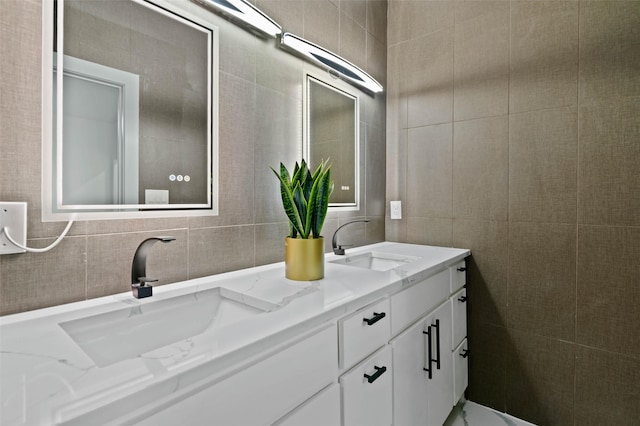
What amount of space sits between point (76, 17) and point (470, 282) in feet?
6.61

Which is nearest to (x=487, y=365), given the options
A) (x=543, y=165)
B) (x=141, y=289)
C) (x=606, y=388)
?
(x=606, y=388)

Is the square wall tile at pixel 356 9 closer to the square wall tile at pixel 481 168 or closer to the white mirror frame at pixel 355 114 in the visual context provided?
the white mirror frame at pixel 355 114

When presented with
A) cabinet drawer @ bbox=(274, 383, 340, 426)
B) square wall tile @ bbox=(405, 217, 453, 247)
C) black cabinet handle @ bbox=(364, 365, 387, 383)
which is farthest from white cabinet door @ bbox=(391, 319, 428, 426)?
square wall tile @ bbox=(405, 217, 453, 247)

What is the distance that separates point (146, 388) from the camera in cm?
50

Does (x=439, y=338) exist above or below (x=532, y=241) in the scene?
below

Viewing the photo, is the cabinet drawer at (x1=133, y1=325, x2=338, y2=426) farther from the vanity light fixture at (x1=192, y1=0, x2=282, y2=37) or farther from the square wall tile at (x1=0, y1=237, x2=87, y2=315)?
the vanity light fixture at (x1=192, y1=0, x2=282, y2=37)

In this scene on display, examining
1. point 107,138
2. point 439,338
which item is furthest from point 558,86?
point 107,138

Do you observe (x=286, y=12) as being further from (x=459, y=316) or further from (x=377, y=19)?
(x=459, y=316)

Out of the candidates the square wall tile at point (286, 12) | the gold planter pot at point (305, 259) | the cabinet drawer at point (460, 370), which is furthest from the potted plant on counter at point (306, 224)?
the cabinet drawer at point (460, 370)

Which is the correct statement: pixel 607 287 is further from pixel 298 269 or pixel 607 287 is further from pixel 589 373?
pixel 298 269

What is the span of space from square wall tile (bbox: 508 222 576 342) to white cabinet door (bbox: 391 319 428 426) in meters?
0.68

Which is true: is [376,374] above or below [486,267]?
below

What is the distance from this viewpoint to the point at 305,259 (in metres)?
1.16

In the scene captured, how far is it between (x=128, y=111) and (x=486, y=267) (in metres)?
1.80
